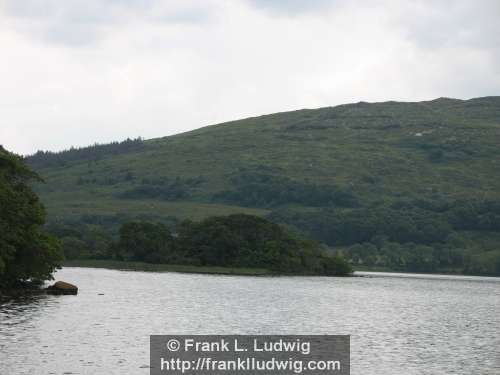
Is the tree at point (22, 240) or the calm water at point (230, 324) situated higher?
the tree at point (22, 240)

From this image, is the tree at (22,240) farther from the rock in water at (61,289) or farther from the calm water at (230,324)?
the calm water at (230,324)

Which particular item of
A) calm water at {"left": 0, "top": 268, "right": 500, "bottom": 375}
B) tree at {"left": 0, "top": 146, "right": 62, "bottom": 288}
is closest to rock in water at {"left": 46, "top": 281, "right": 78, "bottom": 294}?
tree at {"left": 0, "top": 146, "right": 62, "bottom": 288}

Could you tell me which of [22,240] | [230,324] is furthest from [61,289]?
[230,324]

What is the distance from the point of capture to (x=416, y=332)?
97.1 meters

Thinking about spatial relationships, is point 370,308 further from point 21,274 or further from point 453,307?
point 21,274

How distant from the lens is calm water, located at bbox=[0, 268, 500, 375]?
221 feet

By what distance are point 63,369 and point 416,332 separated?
4884 centimetres

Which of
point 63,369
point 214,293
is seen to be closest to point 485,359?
point 63,369

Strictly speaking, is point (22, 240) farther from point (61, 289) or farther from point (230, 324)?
point (230, 324)

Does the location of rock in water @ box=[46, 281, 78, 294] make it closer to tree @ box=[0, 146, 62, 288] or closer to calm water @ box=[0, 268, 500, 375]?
tree @ box=[0, 146, 62, 288]

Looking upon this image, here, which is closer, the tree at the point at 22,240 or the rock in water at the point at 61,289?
the tree at the point at 22,240

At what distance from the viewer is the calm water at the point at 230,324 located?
221 feet

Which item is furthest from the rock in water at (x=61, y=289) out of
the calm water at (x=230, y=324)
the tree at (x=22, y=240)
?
the calm water at (x=230, y=324)

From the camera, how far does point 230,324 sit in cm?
9394
